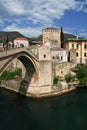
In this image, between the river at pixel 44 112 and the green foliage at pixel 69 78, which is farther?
the green foliage at pixel 69 78

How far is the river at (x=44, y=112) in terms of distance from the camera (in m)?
26.3

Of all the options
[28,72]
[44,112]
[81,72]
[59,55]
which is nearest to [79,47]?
[59,55]

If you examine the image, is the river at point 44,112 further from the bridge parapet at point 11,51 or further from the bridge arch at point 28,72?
the bridge parapet at point 11,51

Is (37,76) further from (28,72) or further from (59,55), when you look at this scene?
(59,55)

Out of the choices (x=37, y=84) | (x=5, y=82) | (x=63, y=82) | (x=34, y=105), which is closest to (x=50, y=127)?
(x=34, y=105)

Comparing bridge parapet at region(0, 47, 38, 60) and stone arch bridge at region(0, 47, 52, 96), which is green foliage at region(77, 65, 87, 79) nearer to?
stone arch bridge at region(0, 47, 52, 96)

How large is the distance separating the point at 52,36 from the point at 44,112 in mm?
31257

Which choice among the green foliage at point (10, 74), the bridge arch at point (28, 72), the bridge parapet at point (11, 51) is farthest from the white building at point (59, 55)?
the bridge parapet at point (11, 51)

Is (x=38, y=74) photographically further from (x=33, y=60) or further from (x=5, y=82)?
(x=5, y=82)

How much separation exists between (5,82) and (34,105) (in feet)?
43.8

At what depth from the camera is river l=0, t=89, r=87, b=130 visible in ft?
86.4

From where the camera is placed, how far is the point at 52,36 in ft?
193

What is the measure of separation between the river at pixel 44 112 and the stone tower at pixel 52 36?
21.0 m

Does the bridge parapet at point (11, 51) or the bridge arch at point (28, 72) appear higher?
the bridge parapet at point (11, 51)
